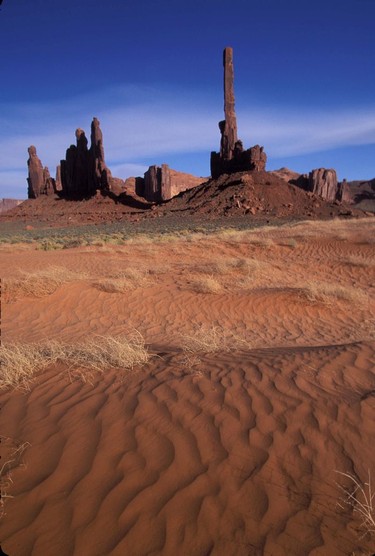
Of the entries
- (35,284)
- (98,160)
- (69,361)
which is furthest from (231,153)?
(69,361)

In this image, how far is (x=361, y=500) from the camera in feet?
7.57

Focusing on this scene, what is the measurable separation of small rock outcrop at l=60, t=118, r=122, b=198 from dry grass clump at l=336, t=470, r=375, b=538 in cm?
6834

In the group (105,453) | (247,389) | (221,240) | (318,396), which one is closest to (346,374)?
(318,396)

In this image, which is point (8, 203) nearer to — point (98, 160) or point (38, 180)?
point (38, 180)

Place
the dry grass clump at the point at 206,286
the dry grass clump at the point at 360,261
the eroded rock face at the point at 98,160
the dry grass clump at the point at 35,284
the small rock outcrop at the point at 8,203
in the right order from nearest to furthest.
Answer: the dry grass clump at the point at 35,284, the dry grass clump at the point at 206,286, the dry grass clump at the point at 360,261, the eroded rock face at the point at 98,160, the small rock outcrop at the point at 8,203

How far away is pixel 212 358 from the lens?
4.83m

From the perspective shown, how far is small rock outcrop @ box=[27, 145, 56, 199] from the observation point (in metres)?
75.6

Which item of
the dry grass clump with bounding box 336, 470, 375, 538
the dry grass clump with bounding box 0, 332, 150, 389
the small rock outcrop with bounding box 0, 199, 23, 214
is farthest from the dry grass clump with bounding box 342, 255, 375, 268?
the small rock outcrop with bounding box 0, 199, 23, 214

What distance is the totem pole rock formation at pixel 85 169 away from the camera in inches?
2618

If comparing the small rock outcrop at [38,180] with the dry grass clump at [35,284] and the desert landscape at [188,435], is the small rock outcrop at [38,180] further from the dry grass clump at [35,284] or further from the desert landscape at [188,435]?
the desert landscape at [188,435]

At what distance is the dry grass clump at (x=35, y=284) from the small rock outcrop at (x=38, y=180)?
70764mm

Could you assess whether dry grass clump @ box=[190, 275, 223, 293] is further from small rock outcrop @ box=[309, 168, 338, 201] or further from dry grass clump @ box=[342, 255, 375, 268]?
small rock outcrop @ box=[309, 168, 338, 201]

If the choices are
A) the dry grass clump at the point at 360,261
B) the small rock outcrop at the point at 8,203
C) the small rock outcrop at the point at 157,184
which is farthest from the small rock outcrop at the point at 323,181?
the small rock outcrop at the point at 8,203

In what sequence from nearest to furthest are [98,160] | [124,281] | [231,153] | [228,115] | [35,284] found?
[35,284] → [124,281] → [231,153] → [228,115] → [98,160]
